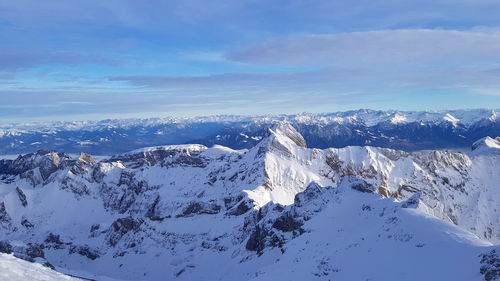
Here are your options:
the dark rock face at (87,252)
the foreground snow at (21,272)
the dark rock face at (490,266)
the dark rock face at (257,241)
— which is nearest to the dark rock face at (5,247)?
the dark rock face at (87,252)

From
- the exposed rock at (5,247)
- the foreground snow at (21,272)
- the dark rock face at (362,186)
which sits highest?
the foreground snow at (21,272)

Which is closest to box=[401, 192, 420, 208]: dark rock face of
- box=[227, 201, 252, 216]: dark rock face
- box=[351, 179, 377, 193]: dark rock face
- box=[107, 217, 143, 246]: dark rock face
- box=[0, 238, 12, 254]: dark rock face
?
box=[351, 179, 377, 193]: dark rock face

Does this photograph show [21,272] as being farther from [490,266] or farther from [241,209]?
[241,209]

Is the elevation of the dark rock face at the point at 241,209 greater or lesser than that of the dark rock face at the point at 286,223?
lesser

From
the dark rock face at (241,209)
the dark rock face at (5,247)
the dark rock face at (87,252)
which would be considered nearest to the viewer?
the dark rock face at (5,247)

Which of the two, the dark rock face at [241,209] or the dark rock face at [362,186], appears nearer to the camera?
the dark rock face at [362,186]

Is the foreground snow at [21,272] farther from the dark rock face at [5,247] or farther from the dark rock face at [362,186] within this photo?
the dark rock face at [5,247]

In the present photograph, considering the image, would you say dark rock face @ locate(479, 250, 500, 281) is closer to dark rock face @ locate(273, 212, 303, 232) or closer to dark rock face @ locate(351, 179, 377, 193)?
dark rock face @ locate(351, 179, 377, 193)

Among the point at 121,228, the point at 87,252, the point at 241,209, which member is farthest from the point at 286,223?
the point at 87,252

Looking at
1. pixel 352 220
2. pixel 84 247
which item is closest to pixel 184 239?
pixel 84 247
